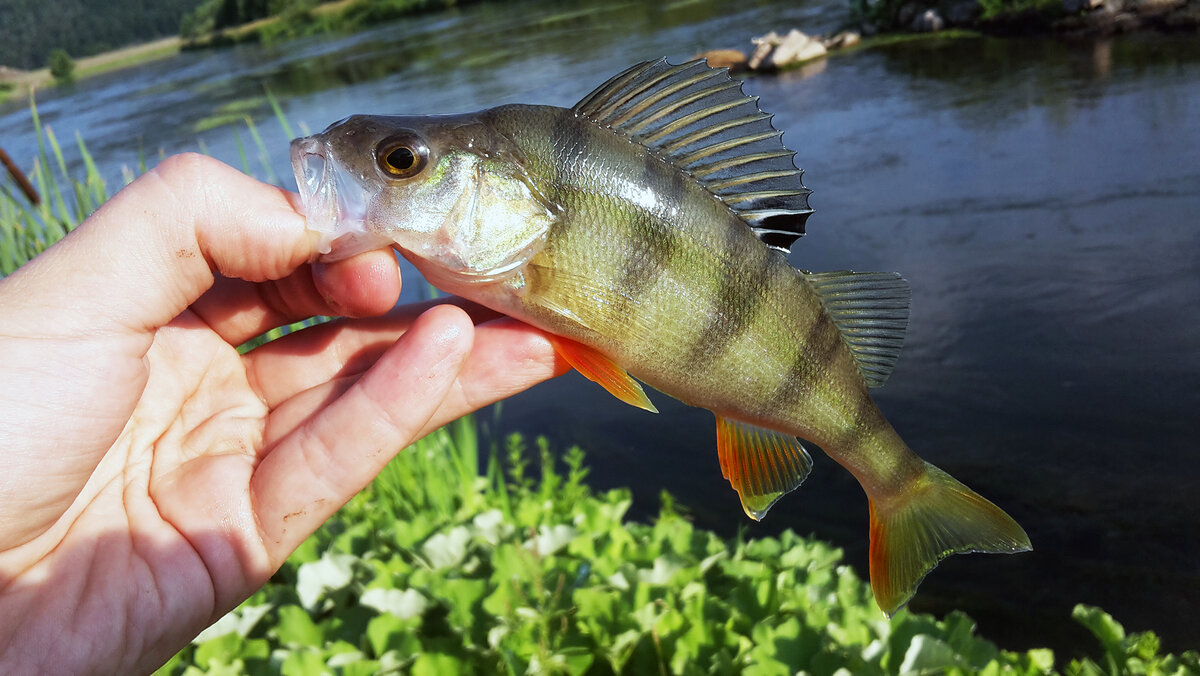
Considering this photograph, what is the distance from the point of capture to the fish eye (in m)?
1.76

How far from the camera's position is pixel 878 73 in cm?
1099

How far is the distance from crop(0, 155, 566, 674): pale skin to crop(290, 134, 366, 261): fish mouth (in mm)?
48

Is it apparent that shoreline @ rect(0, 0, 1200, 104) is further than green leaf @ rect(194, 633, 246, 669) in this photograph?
Yes

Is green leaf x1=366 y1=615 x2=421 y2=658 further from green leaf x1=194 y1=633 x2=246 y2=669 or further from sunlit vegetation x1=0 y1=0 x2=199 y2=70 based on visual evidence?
sunlit vegetation x1=0 y1=0 x2=199 y2=70

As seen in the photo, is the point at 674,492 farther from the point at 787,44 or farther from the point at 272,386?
the point at 787,44

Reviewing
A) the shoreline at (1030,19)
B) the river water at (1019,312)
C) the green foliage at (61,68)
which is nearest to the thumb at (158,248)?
the river water at (1019,312)

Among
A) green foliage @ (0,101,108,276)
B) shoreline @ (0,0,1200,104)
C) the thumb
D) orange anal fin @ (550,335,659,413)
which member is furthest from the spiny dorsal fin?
shoreline @ (0,0,1200,104)

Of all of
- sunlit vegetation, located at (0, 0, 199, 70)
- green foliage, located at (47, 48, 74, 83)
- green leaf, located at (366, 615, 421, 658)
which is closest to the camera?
green leaf, located at (366, 615, 421, 658)

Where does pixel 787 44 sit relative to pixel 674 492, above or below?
above

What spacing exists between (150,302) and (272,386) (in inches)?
22.7

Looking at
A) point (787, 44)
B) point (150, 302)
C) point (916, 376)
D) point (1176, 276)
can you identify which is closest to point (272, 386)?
point (150, 302)

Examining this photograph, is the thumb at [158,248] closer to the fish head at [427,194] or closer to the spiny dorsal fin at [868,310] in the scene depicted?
the fish head at [427,194]

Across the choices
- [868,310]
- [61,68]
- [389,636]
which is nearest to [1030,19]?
[868,310]

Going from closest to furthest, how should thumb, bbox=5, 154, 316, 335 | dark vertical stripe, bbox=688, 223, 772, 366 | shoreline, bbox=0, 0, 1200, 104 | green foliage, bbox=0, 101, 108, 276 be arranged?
1. thumb, bbox=5, 154, 316, 335
2. dark vertical stripe, bbox=688, 223, 772, 366
3. green foliage, bbox=0, 101, 108, 276
4. shoreline, bbox=0, 0, 1200, 104
